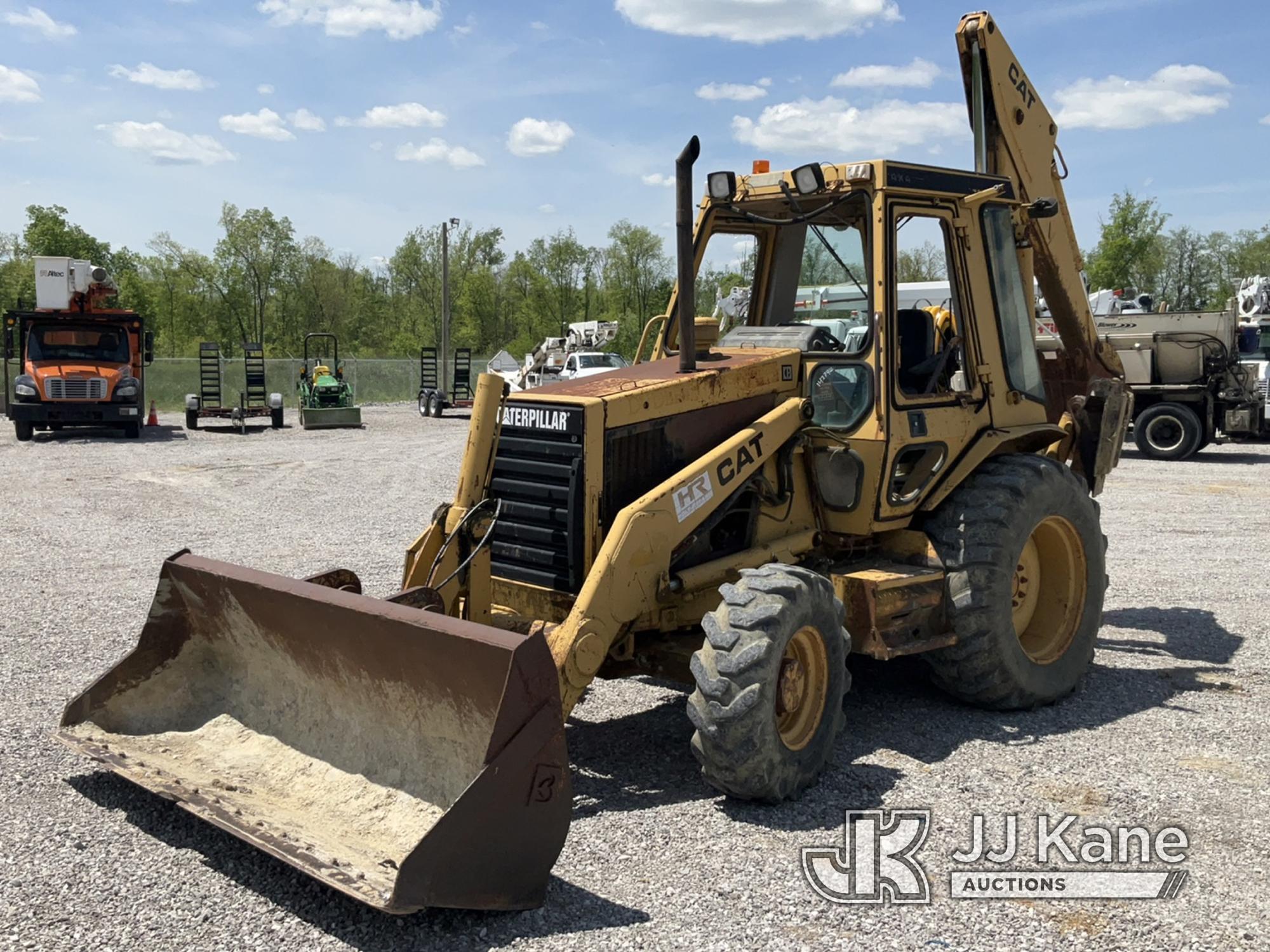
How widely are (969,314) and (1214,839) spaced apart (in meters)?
2.98

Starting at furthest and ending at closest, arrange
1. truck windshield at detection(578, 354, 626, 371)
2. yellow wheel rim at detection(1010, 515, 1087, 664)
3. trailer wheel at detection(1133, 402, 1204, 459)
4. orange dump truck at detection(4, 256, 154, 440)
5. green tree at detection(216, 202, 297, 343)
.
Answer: green tree at detection(216, 202, 297, 343)
truck windshield at detection(578, 354, 626, 371)
orange dump truck at detection(4, 256, 154, 440)
trailer wheel at detection(1133, 402, 1204, 459)
yellow wheel rim at detection(1010, 515, 1087, 664)

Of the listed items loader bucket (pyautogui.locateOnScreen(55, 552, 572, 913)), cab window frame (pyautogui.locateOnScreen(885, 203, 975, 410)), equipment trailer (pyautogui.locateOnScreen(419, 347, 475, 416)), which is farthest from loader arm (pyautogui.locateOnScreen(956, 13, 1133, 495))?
equipment trailer (pyautogui.locateOnScreen(419, 347, 475, 416))

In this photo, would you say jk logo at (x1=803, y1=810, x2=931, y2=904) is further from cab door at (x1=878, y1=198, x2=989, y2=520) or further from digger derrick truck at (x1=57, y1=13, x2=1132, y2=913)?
cab door at (x1=878, y1=198, x2=989, y2=520)

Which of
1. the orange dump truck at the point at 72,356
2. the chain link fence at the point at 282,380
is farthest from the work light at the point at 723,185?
the chain link fence at the point at 282,380

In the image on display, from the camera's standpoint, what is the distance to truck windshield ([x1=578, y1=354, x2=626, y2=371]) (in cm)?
3203

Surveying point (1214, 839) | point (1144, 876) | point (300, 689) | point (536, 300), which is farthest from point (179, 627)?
point (536, 300)

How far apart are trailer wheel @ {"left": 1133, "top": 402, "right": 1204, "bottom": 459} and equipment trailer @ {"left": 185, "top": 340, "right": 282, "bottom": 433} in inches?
743

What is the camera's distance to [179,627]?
5.29m

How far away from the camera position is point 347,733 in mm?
4613

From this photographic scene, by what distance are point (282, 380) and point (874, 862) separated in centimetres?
4010

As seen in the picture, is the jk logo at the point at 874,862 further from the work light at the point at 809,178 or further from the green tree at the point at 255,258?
the green tree at the point at 255,258

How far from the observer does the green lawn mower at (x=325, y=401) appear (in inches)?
1091

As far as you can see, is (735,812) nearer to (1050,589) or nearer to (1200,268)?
(1050,589)

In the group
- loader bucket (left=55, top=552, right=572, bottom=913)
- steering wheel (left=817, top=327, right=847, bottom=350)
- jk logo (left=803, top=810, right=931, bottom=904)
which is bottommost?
jk logo (left=803, top=810, right=931, bottom=904)
